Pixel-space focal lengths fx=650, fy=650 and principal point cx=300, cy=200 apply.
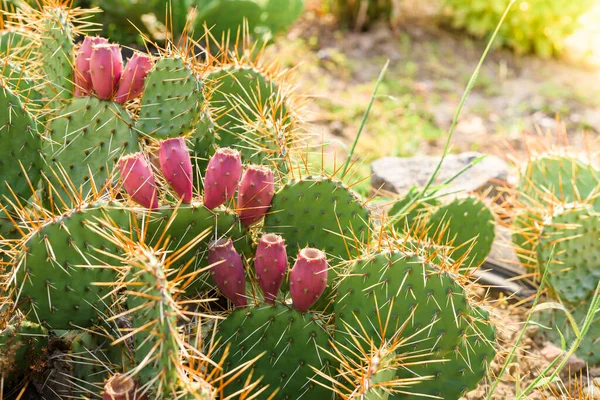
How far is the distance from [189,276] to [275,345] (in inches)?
8.2

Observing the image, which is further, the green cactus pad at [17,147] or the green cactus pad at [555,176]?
the green cactus pad at [555,176]

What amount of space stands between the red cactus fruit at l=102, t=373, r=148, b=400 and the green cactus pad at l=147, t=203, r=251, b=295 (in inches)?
11.6

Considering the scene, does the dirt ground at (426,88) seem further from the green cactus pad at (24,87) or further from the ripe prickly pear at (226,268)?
the ripe prickly pear at (226,268)

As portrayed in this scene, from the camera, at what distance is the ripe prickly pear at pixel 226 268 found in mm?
1225

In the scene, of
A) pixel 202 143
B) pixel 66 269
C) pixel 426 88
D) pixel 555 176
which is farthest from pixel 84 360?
pixel 426 88

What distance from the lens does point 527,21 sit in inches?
206

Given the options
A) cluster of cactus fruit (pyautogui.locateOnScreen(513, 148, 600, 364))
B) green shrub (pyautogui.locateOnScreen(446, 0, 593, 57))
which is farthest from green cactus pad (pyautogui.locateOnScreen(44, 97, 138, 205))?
green shrub (pyautogui.locateOnScreen(446, 0, 593, 57))

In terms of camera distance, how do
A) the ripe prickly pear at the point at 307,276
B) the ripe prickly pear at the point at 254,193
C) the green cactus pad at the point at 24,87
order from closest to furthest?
the ripe prickly pear at the point at 307,276, the ripe prickly pear at the point at 254,193, the green cactus pad at the point at 24,87

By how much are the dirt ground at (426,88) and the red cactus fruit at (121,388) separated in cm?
248

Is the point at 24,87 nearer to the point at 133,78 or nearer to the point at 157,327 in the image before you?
the point at 133,78

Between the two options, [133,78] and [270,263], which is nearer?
[270,263]

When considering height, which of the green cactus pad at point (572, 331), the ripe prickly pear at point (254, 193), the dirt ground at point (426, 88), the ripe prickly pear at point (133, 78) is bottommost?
the dirt ground at point (426, 88)

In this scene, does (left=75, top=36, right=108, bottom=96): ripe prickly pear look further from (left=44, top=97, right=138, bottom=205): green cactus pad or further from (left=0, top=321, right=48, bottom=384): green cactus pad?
(left=0, top=321, right=48, bottom=384): green cactus pad

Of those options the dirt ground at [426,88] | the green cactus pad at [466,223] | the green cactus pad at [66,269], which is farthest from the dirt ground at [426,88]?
the green cactus pad at [66,269]
